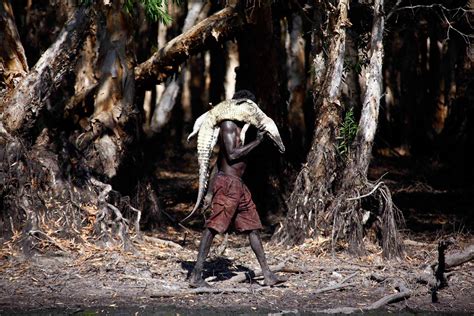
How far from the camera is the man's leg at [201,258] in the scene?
1012cm

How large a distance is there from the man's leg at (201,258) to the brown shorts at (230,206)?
12 centimetres

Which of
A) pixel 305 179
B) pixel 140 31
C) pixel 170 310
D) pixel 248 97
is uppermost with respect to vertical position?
pixel 140 31

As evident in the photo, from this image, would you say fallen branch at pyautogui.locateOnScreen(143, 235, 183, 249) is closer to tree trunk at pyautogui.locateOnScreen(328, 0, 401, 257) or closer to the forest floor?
the forest floor

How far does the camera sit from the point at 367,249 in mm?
11906

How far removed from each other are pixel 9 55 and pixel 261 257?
15.7 ft

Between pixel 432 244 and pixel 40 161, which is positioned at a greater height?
pixel 40 161

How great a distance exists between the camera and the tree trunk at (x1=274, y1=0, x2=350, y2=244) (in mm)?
12195

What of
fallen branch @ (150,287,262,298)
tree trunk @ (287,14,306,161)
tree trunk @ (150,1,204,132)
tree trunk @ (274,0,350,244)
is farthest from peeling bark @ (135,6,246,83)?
tree trunk @ (150,1,204,132)

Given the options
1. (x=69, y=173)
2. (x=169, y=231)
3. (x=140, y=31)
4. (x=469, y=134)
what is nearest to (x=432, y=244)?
(x=169, y=231)

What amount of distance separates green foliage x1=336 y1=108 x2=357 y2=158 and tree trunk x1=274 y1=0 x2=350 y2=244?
0.28 feet

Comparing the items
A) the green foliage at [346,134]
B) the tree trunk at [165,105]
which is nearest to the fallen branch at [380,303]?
the green foliage at [346,134]

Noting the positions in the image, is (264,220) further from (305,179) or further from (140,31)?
(140,31)

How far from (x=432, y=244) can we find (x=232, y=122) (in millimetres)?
4000

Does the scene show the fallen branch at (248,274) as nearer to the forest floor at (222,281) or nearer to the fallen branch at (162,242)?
the forest floor at (222,281)
